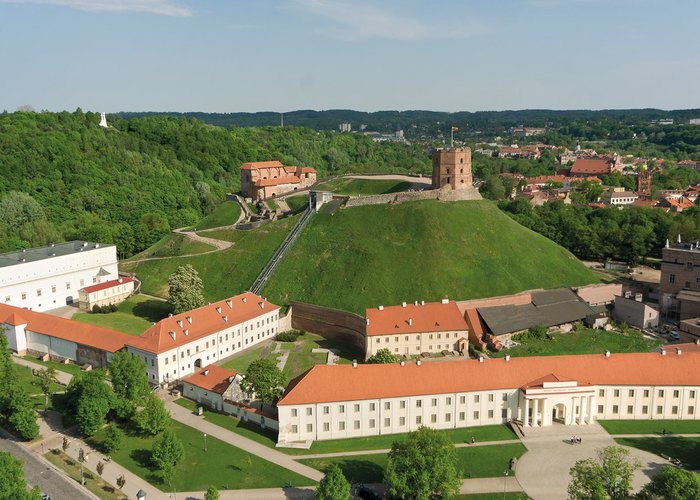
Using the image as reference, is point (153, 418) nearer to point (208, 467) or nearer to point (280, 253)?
point (208, 467)

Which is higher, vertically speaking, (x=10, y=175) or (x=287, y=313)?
(x=10, y=175)

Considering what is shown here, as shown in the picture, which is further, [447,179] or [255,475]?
[447,179]

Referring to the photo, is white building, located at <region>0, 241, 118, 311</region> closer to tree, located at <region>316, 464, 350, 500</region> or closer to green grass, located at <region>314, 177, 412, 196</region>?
green grass, located at <region>314, 177, 412, 196</region>

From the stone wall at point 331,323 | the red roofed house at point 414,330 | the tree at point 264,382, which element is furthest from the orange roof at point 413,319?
the tree at point 264,382

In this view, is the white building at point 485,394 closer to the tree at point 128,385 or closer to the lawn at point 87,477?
the lawn at point 87,477

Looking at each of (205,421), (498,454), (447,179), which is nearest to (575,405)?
(498,454)

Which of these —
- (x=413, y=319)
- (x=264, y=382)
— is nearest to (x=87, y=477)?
(x=264, y=382)

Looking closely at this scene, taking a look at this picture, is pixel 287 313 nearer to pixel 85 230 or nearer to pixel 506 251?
Result: pixel 506 251
